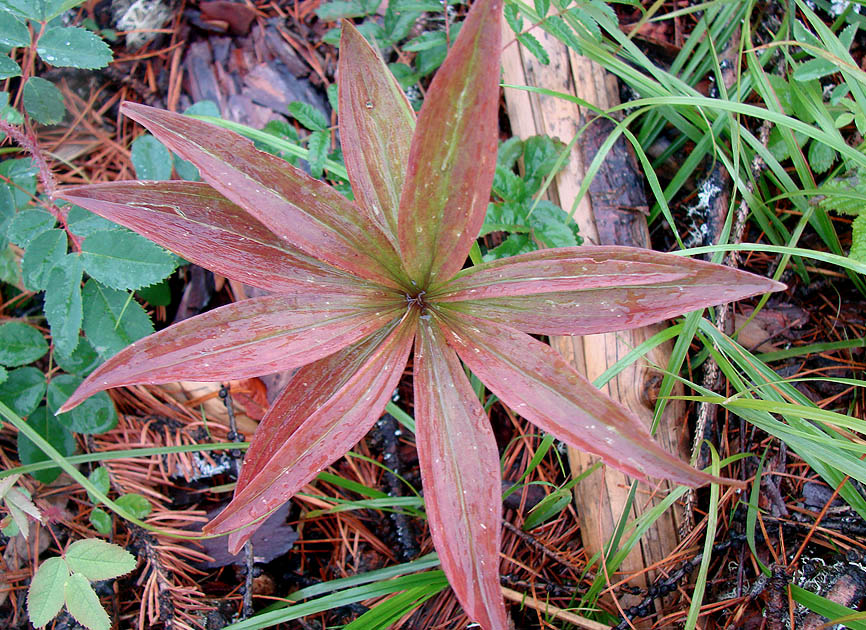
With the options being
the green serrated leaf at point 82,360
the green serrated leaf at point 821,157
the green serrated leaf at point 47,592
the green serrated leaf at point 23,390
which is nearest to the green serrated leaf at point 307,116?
the green serrated leaf at point 82,360

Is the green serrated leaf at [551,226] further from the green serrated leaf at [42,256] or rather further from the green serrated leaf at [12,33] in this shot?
the green serrated leaf at [12,33]

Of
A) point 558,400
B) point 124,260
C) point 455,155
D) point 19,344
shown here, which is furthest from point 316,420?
point 19,344

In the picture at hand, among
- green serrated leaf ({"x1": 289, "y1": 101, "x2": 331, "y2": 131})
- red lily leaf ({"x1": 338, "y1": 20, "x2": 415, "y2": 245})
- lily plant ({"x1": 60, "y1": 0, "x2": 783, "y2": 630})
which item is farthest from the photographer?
green serrated leaf ({"x1": 289, "y1": 101, "x2": 331, "y2": 131})

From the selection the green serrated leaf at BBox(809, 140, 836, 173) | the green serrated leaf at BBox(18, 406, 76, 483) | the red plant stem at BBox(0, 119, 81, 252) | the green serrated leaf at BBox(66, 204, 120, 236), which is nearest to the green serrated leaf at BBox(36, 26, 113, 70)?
the red plant stem at BBox(0, 119, 81, 252)

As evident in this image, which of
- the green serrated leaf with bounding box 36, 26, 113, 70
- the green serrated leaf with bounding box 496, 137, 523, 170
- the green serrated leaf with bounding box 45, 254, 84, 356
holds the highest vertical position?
the green serrated leaf with bounding box 36, 26, 113, 70

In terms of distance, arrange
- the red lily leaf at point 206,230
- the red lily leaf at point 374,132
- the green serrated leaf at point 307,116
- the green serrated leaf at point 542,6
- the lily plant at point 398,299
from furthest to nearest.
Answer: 1. the green serrated leaf at point 307,116
2. the green serrated leaf at point 542,6
3. the red lily leaf at point 374,132
4. the red lily leaf at point 206,230
5. the lily plant at point 398,299

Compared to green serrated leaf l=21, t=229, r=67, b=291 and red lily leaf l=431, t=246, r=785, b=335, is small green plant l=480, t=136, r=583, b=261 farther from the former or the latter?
green serrated leaf l=21, t=229, r=67, b=291

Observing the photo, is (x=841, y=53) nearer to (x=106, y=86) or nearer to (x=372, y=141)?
(x=372, y=141)

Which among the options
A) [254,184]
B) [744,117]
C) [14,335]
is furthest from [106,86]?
[744,117]
